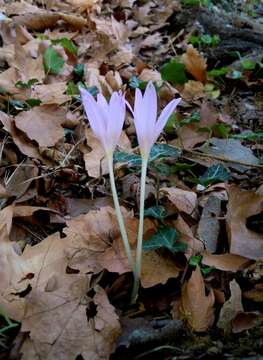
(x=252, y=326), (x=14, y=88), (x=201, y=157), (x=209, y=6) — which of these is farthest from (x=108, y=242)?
(x=209, y=6)

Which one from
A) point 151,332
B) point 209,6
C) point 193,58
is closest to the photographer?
point 151,332

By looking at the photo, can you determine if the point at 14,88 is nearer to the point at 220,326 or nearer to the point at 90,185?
the point at 90,185

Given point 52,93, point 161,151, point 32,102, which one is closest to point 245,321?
point 161,151

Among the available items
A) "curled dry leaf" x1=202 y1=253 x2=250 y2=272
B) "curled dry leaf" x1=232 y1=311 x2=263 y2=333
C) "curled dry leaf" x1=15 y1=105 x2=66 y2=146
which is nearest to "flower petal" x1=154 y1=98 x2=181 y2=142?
"curled dry leaf" x1=202 y1=253 x2=250 y2=272

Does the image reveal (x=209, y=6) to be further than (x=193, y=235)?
Yes

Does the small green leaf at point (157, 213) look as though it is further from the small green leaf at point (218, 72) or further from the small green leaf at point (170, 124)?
the small green leaf at point (218, 72)

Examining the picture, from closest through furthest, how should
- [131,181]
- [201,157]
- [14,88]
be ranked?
[131,181]
[201,157]
[14,88]

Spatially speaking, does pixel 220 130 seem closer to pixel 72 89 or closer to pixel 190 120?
pixel 190 120
